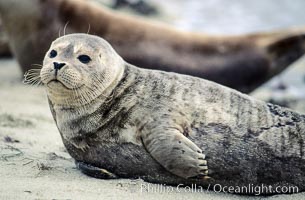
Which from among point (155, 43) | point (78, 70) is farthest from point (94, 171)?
point (155, 43)

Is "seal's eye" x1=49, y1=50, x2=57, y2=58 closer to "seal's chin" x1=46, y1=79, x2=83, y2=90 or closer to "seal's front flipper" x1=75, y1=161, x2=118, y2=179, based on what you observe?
"seal's chin" x1=46, y1=79, x2=83, y2=90

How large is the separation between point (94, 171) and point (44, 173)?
0.30 m

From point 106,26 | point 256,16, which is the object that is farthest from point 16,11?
point 256,16

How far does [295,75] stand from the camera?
9266mm

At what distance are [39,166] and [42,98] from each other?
121 inches

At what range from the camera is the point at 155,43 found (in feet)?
25.1

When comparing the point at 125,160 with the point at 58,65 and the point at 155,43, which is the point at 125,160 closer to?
the point at 58,65

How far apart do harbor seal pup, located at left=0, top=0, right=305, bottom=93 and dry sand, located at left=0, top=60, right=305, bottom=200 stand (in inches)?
80.7

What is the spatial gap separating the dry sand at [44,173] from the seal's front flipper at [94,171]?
1.6 inches

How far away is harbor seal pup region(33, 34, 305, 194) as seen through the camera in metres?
3.89

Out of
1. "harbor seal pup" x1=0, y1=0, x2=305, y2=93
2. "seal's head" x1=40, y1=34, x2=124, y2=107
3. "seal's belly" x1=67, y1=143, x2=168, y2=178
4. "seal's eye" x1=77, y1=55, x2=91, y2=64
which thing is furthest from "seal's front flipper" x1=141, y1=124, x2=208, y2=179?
"harbor seal pup" x1=0, y1=0, x2=305, y2=93

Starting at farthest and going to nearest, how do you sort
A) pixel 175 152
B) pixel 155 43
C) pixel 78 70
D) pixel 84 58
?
pixel 155 43, pixel 84 58, pixel 78 70, pixel 175 152

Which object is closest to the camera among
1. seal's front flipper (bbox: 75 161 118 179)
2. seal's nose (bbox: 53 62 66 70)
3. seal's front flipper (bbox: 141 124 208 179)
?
seal's front flipper (bbox: 141 124 208 179)

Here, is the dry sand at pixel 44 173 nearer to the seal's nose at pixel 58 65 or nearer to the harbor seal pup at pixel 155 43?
the seal's nose at pixel 58 65
